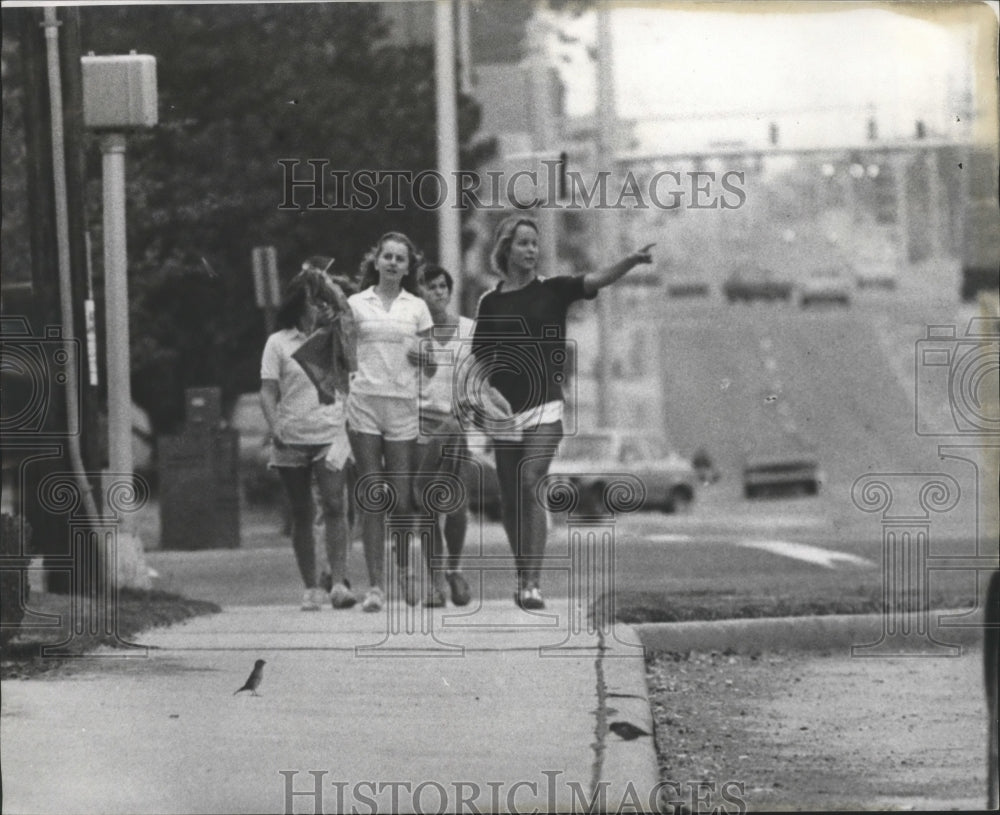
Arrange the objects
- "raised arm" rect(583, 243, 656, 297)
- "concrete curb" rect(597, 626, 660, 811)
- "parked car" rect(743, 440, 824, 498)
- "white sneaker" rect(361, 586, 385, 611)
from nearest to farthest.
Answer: "concrete curb" rect(597, 626, 660, 811) < "raised arm" rect(583, 243, 656, 297) < "white sneaker" rect(361, 586, 385, 611) < "parked car" rect(743, 440, 824, 498)

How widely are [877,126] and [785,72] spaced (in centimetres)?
28

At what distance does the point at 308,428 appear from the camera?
5.91 m

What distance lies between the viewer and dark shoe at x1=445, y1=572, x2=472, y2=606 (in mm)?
5789

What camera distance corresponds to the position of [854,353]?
6.86 m

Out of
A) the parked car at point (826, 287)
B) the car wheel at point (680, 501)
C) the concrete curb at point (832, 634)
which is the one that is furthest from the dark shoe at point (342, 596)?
the parked car at point (826, 287)

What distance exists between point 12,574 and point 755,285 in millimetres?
2187

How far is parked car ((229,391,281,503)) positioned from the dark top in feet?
1.98

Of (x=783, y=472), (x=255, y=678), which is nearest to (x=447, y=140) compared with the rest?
(x=255, y=678)

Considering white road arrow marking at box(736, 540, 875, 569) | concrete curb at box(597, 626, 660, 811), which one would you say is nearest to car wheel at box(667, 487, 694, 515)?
white road arrow marking at box(736, 540, 875, 569)

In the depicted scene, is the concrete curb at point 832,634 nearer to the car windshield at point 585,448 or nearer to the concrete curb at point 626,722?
the concrete curb at point 626,722

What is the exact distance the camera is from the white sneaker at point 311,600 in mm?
5914

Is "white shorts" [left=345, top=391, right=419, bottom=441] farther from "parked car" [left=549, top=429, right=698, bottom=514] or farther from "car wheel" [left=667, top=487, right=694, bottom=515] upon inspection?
"car wheel" [left=667, top=487, right=694, bottom=515]

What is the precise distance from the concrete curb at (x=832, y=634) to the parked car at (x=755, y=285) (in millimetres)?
942

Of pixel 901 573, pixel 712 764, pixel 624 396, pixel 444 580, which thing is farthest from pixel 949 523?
pixel 624 396
